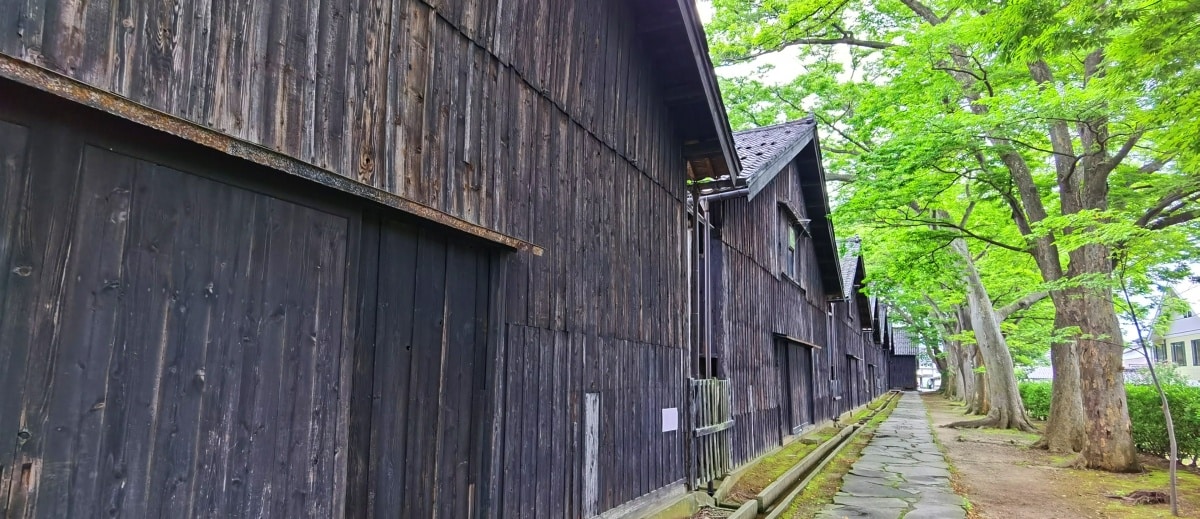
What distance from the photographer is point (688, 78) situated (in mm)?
7973

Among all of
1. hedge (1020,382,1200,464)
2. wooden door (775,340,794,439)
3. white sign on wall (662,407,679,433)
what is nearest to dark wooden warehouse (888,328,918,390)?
hedge (1020,382,1200,464)

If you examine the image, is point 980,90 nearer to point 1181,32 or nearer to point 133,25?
point 1181,32

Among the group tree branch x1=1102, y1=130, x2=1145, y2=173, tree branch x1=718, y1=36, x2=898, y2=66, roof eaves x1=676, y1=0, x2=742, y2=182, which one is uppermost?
tree branch x1=718, y1=36, x2=898, y2=66

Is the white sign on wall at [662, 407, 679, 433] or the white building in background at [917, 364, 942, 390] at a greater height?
the white sign on wall at [662, 407, 679, 433]

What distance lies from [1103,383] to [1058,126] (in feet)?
17.5

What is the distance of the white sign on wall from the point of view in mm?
7578

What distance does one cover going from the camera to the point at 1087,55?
13531mm

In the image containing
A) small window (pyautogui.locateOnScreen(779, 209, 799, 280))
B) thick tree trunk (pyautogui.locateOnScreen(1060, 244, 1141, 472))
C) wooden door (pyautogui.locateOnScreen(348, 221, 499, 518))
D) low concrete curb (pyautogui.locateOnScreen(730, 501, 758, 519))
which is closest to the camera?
wooden door (pyautogui.locateOnScreen(348, 221, 499, 518))

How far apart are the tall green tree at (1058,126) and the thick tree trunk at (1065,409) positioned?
0.04 meters

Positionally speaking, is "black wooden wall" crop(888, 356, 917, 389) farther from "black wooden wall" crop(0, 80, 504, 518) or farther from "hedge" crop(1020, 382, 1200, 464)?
"black wooden wall" crop(0, 80, 504, 518)

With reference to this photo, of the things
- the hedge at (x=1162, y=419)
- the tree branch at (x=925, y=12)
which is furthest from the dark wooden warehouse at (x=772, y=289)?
the hedge at (x=1162, y=419)

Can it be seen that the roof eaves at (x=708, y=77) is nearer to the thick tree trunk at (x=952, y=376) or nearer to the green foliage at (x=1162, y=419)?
the green foliage at (x=1162, y=419)

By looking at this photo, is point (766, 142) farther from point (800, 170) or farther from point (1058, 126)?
point (1058, 126)

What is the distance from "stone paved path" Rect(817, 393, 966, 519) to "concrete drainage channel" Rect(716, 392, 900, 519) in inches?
21.4
